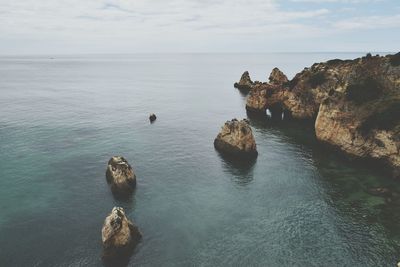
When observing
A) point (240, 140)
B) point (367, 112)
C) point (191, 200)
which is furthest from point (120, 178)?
point (367, 112)

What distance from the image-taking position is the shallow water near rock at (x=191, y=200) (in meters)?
37.1

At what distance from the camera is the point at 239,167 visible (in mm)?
62281

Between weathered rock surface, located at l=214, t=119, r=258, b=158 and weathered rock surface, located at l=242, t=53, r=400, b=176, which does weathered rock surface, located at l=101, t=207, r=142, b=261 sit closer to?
weathered rock surface, located at l=214, t=119, r=258, b=158

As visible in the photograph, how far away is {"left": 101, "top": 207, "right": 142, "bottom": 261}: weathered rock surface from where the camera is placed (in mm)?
35750

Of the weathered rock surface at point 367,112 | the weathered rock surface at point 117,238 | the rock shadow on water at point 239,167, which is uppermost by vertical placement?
the weathered rock surface at point 367,112

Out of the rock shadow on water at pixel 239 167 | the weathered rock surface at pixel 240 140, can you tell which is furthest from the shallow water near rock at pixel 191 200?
the weathered rock surface at pixel 240 140

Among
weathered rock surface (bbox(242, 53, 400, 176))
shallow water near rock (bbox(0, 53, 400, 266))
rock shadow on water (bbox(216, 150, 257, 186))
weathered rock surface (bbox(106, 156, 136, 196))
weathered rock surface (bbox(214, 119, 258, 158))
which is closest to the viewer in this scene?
shallow water near rock (bbox(0, 53, 400, 266))

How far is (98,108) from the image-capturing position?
11225 cm

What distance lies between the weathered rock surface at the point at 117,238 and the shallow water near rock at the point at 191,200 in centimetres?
117

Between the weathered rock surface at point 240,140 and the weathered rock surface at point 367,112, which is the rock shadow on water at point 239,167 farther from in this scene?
the weathered rock surface at point 367,112

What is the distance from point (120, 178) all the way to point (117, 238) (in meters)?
15.2

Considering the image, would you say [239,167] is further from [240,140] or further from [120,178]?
[120,178]

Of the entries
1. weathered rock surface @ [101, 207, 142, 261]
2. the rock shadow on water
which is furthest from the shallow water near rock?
weathered rock surface @ [101, 207, 142, 261]

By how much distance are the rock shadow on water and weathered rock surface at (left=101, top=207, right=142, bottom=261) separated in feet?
75.4
